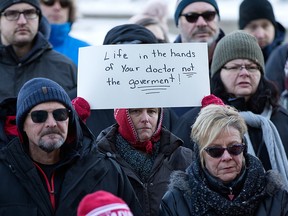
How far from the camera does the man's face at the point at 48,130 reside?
6.48 m

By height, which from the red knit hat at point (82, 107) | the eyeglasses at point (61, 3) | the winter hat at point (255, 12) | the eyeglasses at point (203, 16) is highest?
the eyeglasses at point (61, 3)

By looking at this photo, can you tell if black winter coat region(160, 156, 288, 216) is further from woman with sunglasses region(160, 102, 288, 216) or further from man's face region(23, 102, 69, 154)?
man's face region(23, 102, 69, 154)

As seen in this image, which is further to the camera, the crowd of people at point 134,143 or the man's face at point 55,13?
the man's face at point 55,13

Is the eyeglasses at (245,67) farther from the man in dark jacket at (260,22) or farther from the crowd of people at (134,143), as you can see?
the man in dark jacket at (260,22)

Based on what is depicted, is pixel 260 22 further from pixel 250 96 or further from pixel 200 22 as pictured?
pixel 250 96

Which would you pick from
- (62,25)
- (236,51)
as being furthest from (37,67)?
(236,51)

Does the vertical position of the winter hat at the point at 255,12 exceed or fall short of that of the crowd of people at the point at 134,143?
it exceeds it

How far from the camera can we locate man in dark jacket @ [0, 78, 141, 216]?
20.9ft

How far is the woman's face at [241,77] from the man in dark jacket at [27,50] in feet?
4.16

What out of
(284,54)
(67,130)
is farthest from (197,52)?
(284,54)

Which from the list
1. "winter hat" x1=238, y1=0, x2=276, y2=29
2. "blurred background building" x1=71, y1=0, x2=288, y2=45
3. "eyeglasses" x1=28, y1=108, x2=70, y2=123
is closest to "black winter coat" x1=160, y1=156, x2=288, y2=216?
"eyeglasses" x1=28, y1=108, x2=70, y2=123

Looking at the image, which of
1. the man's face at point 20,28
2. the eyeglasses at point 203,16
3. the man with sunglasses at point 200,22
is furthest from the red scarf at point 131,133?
the eyeglasses at point 203,16

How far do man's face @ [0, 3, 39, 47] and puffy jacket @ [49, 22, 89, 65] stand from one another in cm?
105

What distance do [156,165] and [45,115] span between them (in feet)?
2.74
